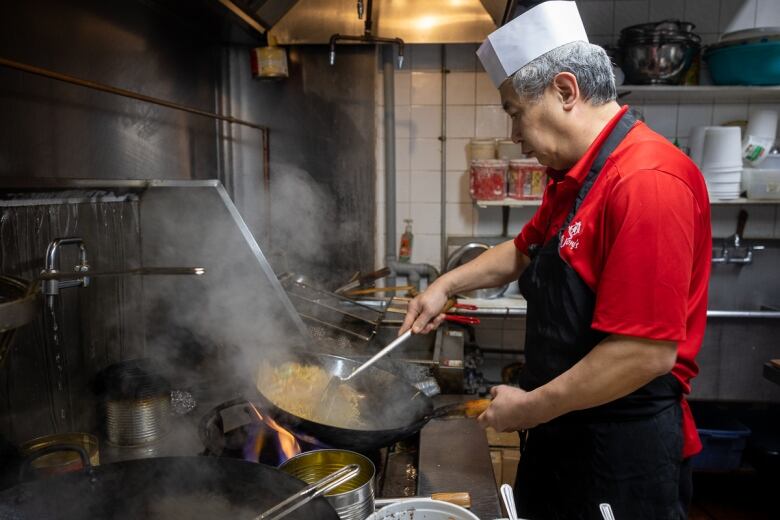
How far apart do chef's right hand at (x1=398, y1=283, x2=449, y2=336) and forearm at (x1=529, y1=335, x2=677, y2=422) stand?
630 mm

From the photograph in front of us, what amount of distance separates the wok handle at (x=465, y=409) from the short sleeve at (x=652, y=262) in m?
0.60

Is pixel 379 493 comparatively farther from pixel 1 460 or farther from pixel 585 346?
pixel 1 460

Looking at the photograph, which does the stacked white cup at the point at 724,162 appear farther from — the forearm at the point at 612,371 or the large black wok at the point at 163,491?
the large black wok at the point at 163,491

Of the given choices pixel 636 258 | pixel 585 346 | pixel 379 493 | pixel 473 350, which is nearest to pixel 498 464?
pixel 473 350

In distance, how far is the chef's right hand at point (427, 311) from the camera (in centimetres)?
186

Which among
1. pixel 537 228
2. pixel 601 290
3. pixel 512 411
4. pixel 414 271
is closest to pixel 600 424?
pixel 512 411

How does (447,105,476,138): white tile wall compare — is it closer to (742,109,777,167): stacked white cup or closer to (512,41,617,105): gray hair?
(742,109,777,167): stacked white cup

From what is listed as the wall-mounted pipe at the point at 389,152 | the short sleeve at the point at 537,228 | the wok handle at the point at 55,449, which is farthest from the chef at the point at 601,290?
the wall-mounted pipe at the point at 389,152

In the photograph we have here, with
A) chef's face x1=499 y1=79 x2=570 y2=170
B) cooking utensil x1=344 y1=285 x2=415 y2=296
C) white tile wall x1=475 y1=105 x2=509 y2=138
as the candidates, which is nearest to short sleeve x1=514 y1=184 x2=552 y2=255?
chef's face x1=499 y1=79 x2=570 y2=170

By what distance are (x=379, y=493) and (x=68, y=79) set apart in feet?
4.88

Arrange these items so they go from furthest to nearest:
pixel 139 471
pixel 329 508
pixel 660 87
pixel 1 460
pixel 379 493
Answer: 1. pixel 660 87
2. pixel 379 493
3. pixel 1 460
4. pixel 139 471
5. pixel 329 508

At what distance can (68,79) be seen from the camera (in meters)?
1.64

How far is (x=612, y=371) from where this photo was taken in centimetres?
121

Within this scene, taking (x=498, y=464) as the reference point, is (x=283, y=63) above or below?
above
